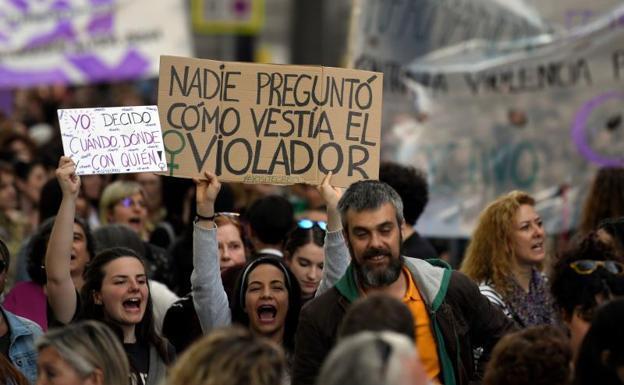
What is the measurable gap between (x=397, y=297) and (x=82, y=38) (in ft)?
27.3

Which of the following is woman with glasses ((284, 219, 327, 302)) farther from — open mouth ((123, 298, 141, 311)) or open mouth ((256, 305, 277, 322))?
open mouth ((123, 298, 141, 311))

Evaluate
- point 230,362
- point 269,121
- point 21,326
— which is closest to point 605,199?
point 269,121

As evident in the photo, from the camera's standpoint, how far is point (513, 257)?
760 centimetres

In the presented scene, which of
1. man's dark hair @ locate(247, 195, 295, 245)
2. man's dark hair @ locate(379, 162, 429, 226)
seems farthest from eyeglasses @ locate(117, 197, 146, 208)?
man's dark hair @ locate(379, 162, 429, 226)

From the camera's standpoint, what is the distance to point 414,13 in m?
10.8

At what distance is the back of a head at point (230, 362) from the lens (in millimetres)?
4473

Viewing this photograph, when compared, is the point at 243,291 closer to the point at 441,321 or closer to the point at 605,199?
the point at 441,321

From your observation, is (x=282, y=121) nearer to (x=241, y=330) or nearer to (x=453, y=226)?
(x=241, y=330)

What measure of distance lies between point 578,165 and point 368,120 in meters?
3.41

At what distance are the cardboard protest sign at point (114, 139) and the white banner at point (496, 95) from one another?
11.8 ft

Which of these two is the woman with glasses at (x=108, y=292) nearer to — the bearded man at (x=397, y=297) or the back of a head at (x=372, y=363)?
the bearded man at (x=397, y=297)

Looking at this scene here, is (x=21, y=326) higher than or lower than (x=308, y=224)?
lower

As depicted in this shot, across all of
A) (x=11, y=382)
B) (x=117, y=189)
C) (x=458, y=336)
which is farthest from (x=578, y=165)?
(x=11, y=382)

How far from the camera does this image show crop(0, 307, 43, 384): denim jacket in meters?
6.50
